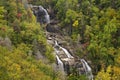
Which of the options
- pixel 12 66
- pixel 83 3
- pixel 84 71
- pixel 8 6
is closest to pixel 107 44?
pixel 84 71

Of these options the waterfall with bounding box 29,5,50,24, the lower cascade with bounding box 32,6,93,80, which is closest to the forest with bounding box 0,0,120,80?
the lower cascade with bounding box 32,6,93,80

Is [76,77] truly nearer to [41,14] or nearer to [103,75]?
[103,75]

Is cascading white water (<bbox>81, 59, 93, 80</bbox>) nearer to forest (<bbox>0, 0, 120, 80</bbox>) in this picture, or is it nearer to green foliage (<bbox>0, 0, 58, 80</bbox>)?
forest (<bbox>0, 0, 120, 80</bbox>)

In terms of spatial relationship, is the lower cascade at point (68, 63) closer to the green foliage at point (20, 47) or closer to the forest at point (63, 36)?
the forest at point (63, 36)

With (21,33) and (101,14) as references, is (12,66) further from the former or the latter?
(101,14)

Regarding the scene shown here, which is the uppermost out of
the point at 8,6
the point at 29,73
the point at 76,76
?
the point at 8,6

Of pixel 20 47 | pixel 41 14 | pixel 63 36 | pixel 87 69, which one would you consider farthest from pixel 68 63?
pixel 41 14

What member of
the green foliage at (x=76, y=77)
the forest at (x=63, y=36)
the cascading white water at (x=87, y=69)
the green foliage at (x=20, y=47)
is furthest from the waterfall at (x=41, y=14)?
the green foliage at (x=76, y=77)

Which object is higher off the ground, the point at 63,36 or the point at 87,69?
the point at 63,36
